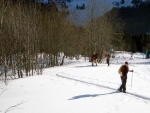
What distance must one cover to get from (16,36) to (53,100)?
16.5 metres

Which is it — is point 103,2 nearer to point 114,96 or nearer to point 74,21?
point 74,21

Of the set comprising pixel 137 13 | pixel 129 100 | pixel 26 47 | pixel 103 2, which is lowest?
pixel 129 100

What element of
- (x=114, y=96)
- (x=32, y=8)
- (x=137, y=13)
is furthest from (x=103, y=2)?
(x=137, y=13)

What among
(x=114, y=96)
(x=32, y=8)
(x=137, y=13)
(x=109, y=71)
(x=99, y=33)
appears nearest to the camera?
(x=114, y=96)

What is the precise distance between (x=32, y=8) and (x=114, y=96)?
20849mm

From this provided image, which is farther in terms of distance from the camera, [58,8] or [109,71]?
[58,8]

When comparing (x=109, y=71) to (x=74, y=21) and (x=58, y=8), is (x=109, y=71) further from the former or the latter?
(x=74, y=21)

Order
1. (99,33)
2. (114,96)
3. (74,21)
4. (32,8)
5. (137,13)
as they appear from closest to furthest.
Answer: (114,96), (32,8), (99,33), (74,21), (137,13)

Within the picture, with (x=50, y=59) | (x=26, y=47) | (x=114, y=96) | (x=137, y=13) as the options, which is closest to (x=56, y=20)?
(x=50, y=59)

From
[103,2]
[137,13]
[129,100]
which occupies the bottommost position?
[129,100]

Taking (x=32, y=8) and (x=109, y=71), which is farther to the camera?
(x=32, y=8)

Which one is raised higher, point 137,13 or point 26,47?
point 137,13

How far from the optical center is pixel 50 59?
48.2m

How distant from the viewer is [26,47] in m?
31.3
